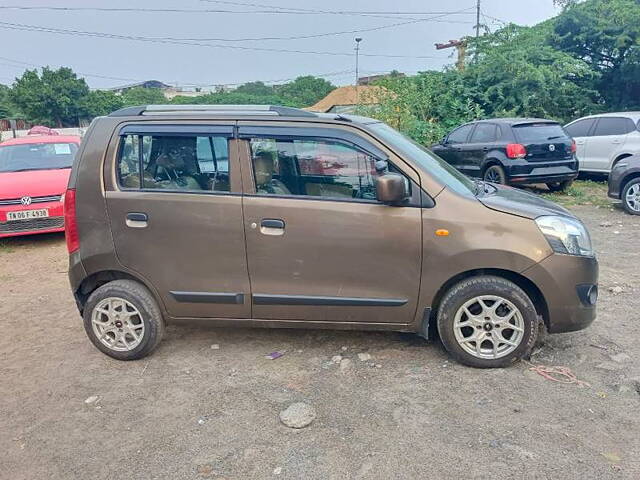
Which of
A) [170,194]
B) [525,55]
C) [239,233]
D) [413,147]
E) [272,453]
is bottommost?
[272,453]

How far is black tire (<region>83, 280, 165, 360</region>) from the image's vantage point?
3.85 meters

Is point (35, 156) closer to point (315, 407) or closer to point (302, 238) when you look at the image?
point (302, 238)

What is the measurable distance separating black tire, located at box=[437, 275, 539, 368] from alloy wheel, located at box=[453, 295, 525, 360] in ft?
0.07

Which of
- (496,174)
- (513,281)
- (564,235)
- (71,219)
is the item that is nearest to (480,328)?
(513,281)

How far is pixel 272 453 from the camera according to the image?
9.32 ft

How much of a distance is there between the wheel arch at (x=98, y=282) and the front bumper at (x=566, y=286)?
2.75m

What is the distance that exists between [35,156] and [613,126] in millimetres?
11072

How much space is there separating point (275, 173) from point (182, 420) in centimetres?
176

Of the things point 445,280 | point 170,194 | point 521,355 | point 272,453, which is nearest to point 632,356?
point 521,355

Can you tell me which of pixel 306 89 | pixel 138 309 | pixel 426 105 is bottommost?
pixel 138 309

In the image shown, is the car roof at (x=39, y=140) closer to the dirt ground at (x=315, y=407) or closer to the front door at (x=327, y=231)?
the dirt ground at (x=315, y=407)

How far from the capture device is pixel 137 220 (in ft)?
12.3

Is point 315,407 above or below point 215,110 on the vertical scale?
Result: below

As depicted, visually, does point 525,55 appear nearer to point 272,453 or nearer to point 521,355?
point 521,355
